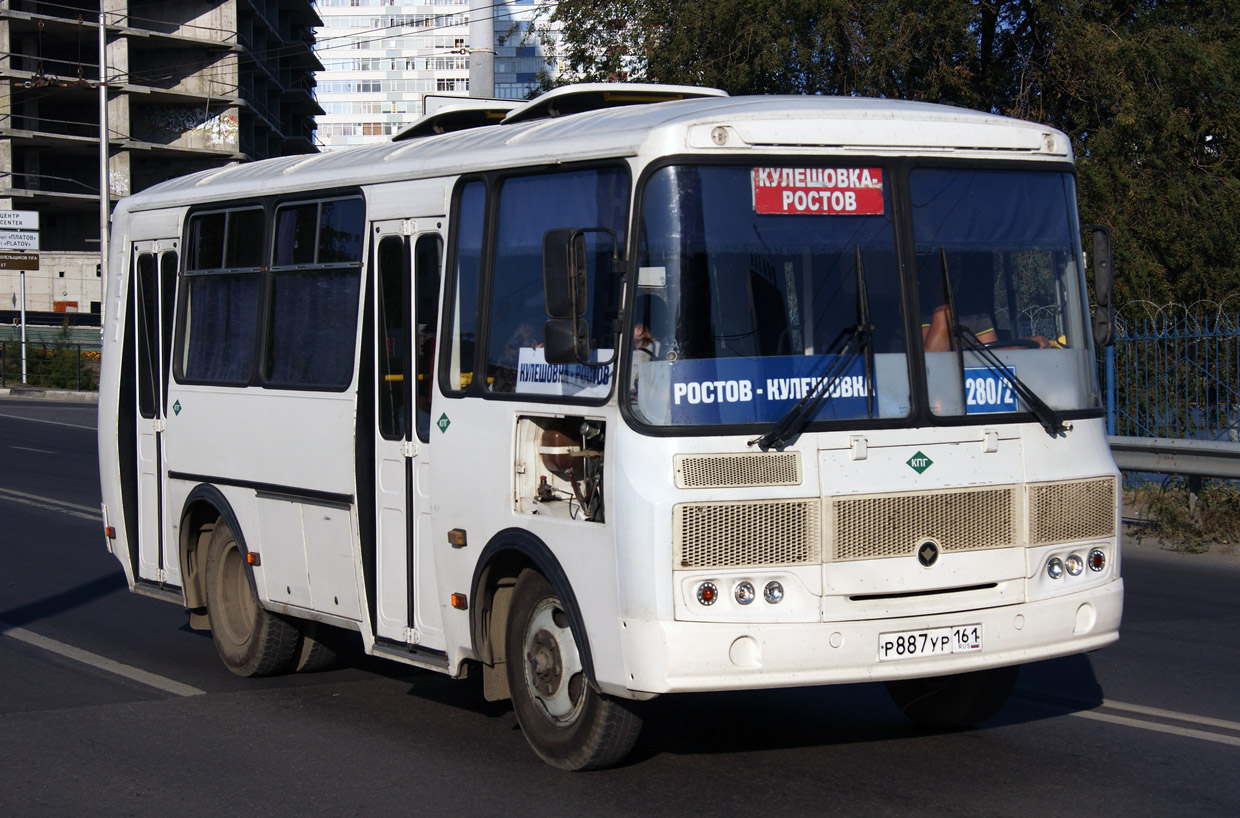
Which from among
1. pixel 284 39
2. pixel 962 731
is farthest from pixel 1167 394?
pixel 284 39

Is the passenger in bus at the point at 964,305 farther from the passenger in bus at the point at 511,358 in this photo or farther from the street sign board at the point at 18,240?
the street sign board at the point at 18,240

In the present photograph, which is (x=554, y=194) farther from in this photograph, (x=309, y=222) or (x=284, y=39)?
(x=284, y=39)

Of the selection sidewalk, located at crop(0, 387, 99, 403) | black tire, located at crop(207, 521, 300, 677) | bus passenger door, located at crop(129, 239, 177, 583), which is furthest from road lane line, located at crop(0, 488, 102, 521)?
sidewalk, located at crop(0, 387, 99, 403)

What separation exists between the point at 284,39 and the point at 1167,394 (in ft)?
277

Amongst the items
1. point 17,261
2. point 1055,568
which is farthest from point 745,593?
point 17,261

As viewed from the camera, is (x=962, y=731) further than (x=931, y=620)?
Yes

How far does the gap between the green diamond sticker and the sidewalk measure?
40031 millimetres

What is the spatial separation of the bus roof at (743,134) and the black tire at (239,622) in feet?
8.86

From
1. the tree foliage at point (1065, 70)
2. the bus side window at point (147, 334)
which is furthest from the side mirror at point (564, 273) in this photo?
the tree foliage at point (1065, 70)

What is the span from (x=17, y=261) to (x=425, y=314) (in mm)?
44879

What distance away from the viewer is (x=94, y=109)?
73.9 metres

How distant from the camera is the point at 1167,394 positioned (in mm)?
14852

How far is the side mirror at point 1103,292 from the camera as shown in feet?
Answer: 22.2

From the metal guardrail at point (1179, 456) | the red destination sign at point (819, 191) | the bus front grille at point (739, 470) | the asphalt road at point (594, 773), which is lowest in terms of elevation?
the asphalt road at point (594, 773)
